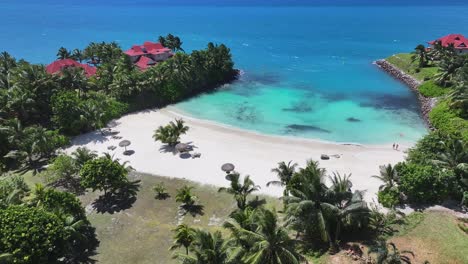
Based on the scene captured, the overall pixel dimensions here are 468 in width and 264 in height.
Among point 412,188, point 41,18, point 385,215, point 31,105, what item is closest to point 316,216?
point 385,215

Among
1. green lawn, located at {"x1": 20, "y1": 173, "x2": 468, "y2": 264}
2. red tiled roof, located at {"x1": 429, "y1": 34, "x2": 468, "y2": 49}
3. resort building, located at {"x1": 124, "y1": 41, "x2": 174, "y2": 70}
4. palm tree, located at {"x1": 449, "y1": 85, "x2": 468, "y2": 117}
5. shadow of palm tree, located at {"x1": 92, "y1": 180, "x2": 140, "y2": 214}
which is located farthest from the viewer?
red tiled roof, located at {"x1": 429, "y1": 34, "x2": 468, "y2": 49}

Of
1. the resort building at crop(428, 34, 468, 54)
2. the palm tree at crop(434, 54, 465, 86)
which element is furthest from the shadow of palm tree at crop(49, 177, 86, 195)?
the resort building at crop(428, 34, 468, 54)

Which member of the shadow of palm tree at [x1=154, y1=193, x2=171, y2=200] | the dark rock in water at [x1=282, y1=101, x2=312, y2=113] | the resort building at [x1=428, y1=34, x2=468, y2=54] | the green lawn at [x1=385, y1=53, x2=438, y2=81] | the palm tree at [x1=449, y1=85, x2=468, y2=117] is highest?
the resort building at [x1=428, y1=34, x2=468, y2=54]

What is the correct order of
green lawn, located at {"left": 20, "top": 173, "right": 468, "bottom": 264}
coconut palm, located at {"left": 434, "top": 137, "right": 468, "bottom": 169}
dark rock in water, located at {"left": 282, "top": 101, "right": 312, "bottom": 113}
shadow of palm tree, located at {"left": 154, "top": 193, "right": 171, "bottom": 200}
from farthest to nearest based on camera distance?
dark rock in water, located at {"left": 282, "top": 101, "right": 312, "bottom": 113}
shadow of palm tree, located at {"left": 154, "top": 193, "right": 171, "bottom": 200}
coconut palm, located at {"left": 434, "top": 137, "right": 468, "bottom": 169}
green lawn, located at {"left": 20, "top": 173, "right": 468, "bottom": 264}

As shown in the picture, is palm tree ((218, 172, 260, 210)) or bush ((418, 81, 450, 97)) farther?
bush ((418, 81, 450, 97))

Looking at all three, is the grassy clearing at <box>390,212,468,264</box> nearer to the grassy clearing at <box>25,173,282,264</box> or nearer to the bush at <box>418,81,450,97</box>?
the grassy clearing at <box>25,173,282,264</box>

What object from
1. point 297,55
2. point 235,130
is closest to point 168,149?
point 235,130

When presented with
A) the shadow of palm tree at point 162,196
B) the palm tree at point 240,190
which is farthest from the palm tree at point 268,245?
the shadow of palm tree at point 162,196
